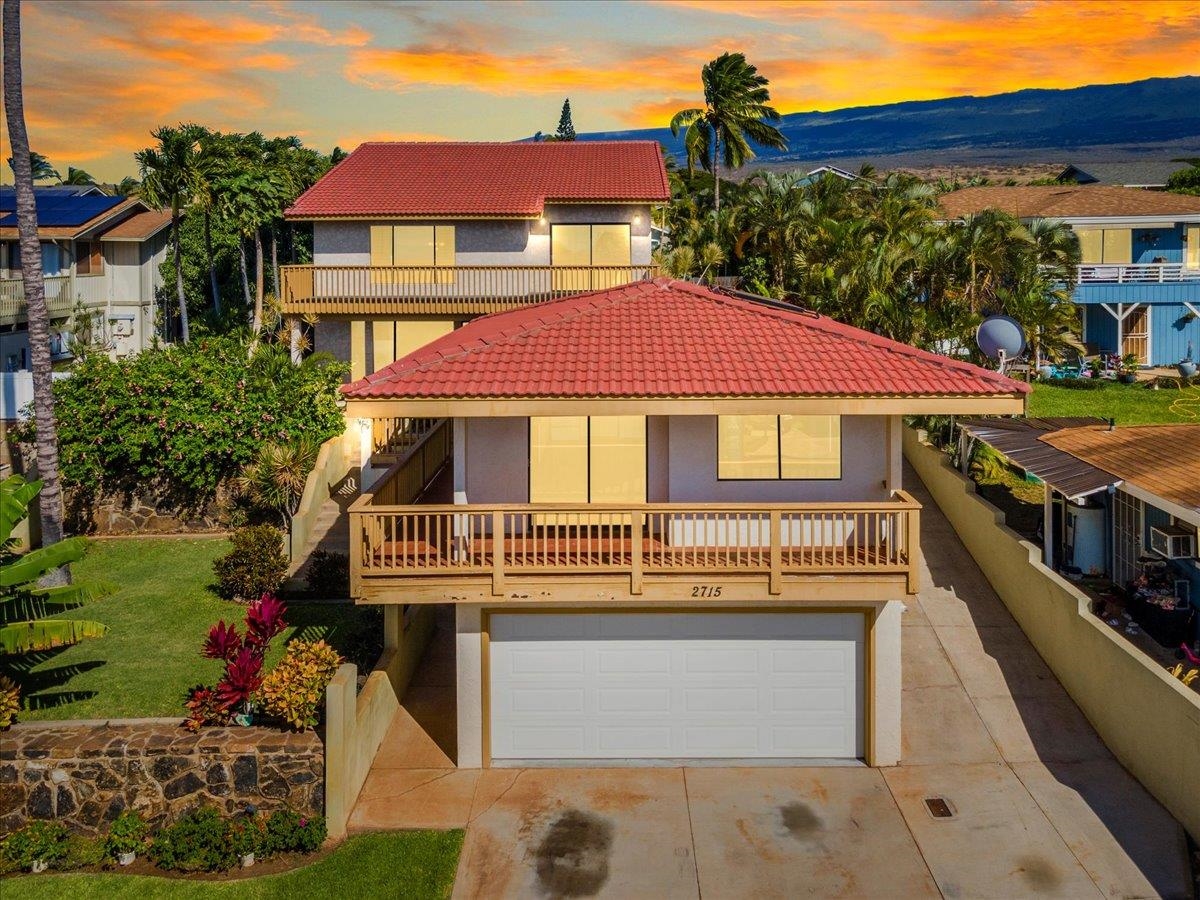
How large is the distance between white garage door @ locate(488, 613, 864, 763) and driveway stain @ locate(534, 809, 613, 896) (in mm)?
1839

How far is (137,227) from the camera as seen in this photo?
49750mm

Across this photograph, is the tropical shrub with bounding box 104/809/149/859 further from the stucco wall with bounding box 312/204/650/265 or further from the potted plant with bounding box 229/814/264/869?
the stucco wall with bounding box 312/204/650/265

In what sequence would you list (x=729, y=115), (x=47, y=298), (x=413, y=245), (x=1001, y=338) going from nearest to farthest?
(x=1001, y=338)
(x=413, y=245)
(x=47, y=298)
(x=729, y=115)

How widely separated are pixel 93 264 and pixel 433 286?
23.3 metres

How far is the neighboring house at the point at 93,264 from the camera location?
131 ft

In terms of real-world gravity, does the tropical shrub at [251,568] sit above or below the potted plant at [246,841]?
above

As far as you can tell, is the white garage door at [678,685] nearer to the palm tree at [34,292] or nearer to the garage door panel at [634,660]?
the garage door panel at [634,660]

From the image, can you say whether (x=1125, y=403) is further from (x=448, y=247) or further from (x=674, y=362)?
(x=674, y=362)

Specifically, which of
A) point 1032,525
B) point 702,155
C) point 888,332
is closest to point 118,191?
point 702,155

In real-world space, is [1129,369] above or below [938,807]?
above

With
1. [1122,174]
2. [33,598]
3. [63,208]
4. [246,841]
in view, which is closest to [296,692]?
[246,841]

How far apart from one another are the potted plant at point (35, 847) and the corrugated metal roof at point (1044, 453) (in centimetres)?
1573

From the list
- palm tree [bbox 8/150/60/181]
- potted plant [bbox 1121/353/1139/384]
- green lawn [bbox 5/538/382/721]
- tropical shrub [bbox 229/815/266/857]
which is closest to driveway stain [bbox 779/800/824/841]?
tropical shrub [bbox 229/815/266/857]

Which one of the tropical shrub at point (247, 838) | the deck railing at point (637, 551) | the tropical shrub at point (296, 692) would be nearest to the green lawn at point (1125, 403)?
the deck railing at point (637, 551)
